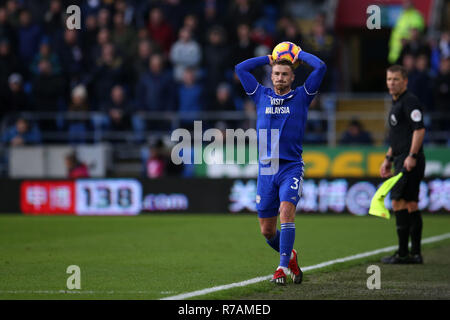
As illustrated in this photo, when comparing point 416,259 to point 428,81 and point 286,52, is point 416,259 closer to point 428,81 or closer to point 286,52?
point 286,52

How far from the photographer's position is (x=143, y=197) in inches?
774

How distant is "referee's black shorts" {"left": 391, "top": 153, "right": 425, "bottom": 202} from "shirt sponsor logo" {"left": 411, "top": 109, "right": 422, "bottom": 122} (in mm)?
495

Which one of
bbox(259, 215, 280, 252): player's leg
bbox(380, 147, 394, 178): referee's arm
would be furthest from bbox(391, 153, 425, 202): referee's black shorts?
bbox(259, 215, 280, 252): player's leg

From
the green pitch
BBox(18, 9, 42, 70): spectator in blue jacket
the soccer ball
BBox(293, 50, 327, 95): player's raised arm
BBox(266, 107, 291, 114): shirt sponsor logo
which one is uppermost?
BBox(18, 9, 42, 70): spectator in blue jacket

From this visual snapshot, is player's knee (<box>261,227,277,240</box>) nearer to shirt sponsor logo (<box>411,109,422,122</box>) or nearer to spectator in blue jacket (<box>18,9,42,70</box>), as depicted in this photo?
shirt sponsor logo (<box>411,109,422,122</box>)

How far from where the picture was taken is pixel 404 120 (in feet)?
37.1

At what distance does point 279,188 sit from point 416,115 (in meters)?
2.67

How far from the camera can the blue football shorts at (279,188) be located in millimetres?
9125

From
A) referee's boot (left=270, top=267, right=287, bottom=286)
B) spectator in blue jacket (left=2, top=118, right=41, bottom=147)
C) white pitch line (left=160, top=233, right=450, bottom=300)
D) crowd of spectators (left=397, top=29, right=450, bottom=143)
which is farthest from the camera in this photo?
spectator in blue jacket (left=2, top=118, right=41, bottom=147)

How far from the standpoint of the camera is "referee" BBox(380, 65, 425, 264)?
11.1m

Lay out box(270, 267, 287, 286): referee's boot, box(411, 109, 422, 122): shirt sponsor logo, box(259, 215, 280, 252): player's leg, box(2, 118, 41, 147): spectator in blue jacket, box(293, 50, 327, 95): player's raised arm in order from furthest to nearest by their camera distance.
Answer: box(2, 118, 41, 147): spectator in blue jacket < box(411, 109, 422, 122): shirt sponsor logo < box(259, 215, 280, 252): player's leg < box(293, 50, 327, 95): player's raised arm < box(270, 267, 287, 286): referee's boot

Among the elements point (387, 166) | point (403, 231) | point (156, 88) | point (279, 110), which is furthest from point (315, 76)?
point (156, 88)
